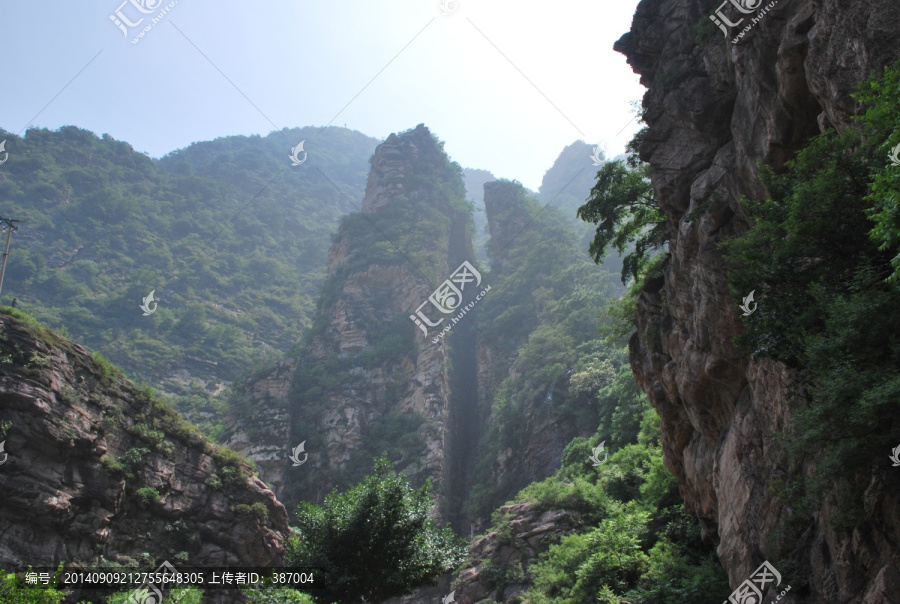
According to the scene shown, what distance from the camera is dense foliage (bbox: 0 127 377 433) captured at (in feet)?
181

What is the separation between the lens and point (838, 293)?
7223mm

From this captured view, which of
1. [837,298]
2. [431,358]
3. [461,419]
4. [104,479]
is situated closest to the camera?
[837,298]

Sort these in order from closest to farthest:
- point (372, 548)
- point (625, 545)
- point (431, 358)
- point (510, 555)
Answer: point (372, 548)
point (625, 545)
point (510, 555)
point (431, 358)

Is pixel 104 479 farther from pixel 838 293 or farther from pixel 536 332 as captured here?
pixel 536 332

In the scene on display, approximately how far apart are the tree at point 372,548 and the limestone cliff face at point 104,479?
549 cm

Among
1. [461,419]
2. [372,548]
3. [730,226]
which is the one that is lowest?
[372,548]

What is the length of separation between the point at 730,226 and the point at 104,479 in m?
18.3

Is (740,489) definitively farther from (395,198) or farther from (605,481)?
(395,198)

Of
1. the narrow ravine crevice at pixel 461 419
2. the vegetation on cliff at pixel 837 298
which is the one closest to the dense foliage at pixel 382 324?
the narrow ravine crevice at pixel 461 419

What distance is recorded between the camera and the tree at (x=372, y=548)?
50.5 ft

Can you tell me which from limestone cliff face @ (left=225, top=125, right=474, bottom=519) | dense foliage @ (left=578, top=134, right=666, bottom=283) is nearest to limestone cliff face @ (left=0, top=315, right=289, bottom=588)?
dense foliage @ (left=578, top=134, right=666, bottom=283)

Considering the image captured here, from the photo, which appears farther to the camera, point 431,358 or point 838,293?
point 431,358

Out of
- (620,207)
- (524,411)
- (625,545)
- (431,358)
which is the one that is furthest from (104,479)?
(431,358)

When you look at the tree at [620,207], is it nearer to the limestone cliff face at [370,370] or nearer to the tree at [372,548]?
the tree at [372,548]
